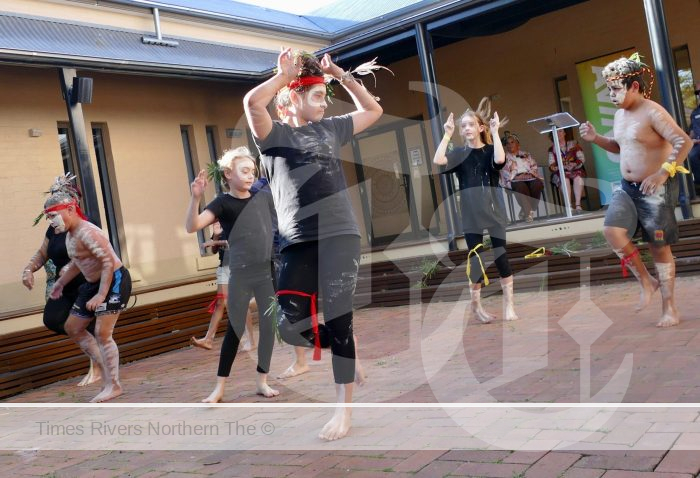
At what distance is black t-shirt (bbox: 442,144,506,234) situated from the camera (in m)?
7.27

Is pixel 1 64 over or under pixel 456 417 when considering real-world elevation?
over

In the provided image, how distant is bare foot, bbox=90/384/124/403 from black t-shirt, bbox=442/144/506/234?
346 cm

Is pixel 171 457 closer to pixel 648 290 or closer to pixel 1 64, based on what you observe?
pixel 648 290

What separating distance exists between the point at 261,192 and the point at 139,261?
20.6ft

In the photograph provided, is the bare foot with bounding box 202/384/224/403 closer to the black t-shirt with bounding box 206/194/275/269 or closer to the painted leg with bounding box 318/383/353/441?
the black t-shirt with bounding box 206/194/275/269

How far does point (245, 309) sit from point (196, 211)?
980 millimetres

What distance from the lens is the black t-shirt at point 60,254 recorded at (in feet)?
24.3

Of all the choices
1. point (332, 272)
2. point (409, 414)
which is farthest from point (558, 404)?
point (332, 272)

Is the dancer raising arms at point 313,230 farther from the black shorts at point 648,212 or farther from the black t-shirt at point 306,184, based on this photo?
the black shorts at point 648,212

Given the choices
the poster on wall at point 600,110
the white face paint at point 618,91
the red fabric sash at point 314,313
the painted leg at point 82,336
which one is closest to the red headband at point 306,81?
the red fabric sash at point 314,313

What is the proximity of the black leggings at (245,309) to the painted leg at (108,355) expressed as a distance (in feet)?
4.68

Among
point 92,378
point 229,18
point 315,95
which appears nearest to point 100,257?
point 92,378

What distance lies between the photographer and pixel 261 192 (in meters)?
5.88

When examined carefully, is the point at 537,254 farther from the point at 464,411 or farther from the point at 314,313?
the point at 314,313
